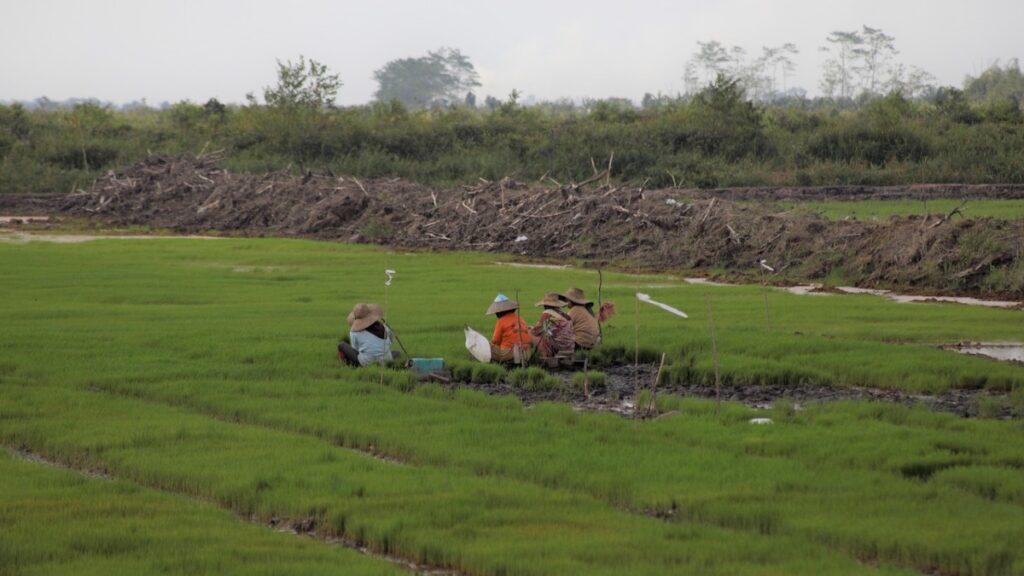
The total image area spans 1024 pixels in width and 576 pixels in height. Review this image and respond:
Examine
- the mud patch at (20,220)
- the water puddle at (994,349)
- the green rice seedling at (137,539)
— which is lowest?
the green rice seedling at (137,539)

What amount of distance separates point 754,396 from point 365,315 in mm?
4572

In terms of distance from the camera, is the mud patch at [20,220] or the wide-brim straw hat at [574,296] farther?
the mud patch at [20,220]

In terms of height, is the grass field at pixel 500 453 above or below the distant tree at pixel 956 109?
below

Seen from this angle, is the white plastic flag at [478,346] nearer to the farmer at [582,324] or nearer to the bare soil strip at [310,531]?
the farmer at [582,324]

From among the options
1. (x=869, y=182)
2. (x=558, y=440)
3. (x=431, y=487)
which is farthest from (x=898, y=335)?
(x=869, y=182)

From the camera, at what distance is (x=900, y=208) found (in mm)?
36188

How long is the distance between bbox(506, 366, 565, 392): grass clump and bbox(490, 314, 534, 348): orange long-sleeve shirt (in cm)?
44

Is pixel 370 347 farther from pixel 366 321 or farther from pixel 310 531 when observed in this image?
pixel 310 531

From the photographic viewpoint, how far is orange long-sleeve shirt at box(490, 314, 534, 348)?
15352mm

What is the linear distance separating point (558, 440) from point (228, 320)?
9019mm

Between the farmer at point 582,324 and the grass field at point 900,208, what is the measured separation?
56.2 ft

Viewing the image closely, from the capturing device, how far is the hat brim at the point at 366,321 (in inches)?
588

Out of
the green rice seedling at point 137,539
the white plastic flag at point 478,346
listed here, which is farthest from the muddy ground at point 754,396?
the green rice seedling at point 137,539

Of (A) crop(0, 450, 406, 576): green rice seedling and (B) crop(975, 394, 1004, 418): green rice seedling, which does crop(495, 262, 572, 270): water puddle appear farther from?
(A) crop(0, 450, 406, 576): green rice seedling
